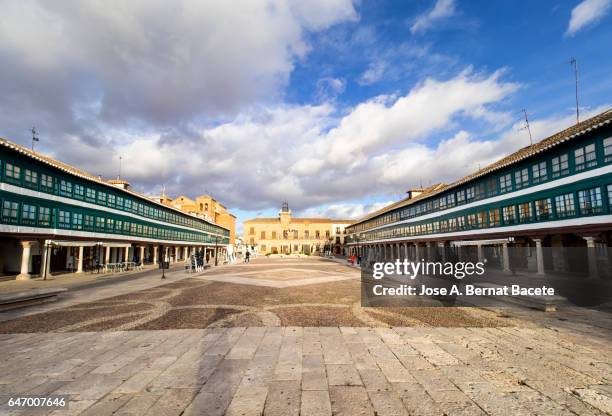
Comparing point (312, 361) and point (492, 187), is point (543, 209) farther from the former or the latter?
point (312, 361)

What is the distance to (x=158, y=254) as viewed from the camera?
156ft

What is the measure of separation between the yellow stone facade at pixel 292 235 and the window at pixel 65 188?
216 ft

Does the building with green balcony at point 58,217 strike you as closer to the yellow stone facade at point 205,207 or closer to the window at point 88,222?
the window at point 88,222

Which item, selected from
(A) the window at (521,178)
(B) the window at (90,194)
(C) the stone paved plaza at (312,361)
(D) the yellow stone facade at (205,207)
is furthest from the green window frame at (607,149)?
(D) the yellow stone facade at (205,207)

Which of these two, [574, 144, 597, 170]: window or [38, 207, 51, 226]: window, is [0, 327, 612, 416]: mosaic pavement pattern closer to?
[574, 144, 597, 170]: window

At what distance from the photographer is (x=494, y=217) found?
2509 cm

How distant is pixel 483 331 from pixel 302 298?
6858 millimetres

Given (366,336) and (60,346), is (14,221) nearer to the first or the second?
(60,346)

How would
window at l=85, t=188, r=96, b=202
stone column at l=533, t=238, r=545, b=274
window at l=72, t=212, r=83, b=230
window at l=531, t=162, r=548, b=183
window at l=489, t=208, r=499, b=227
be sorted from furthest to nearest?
window at l=85, t=188, r=96, b=202, window at l=72, t=212, r=83, b=230, window at l=489, t=208, r=499, b=227, stone column at l=533, t=238, r=545, b=274, window at l=531, t=162, r=548, b=183

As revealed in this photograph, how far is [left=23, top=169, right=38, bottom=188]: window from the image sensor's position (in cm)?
2100

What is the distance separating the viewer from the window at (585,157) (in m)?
16.9

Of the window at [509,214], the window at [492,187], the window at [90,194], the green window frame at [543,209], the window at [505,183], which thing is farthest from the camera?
the window at [90,194]

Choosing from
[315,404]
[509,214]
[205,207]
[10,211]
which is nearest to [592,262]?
[509,214]

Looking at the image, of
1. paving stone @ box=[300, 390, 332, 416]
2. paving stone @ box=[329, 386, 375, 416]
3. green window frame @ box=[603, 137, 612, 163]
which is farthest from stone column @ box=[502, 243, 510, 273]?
paving stone @ box=[300, 390, 332, 416]
